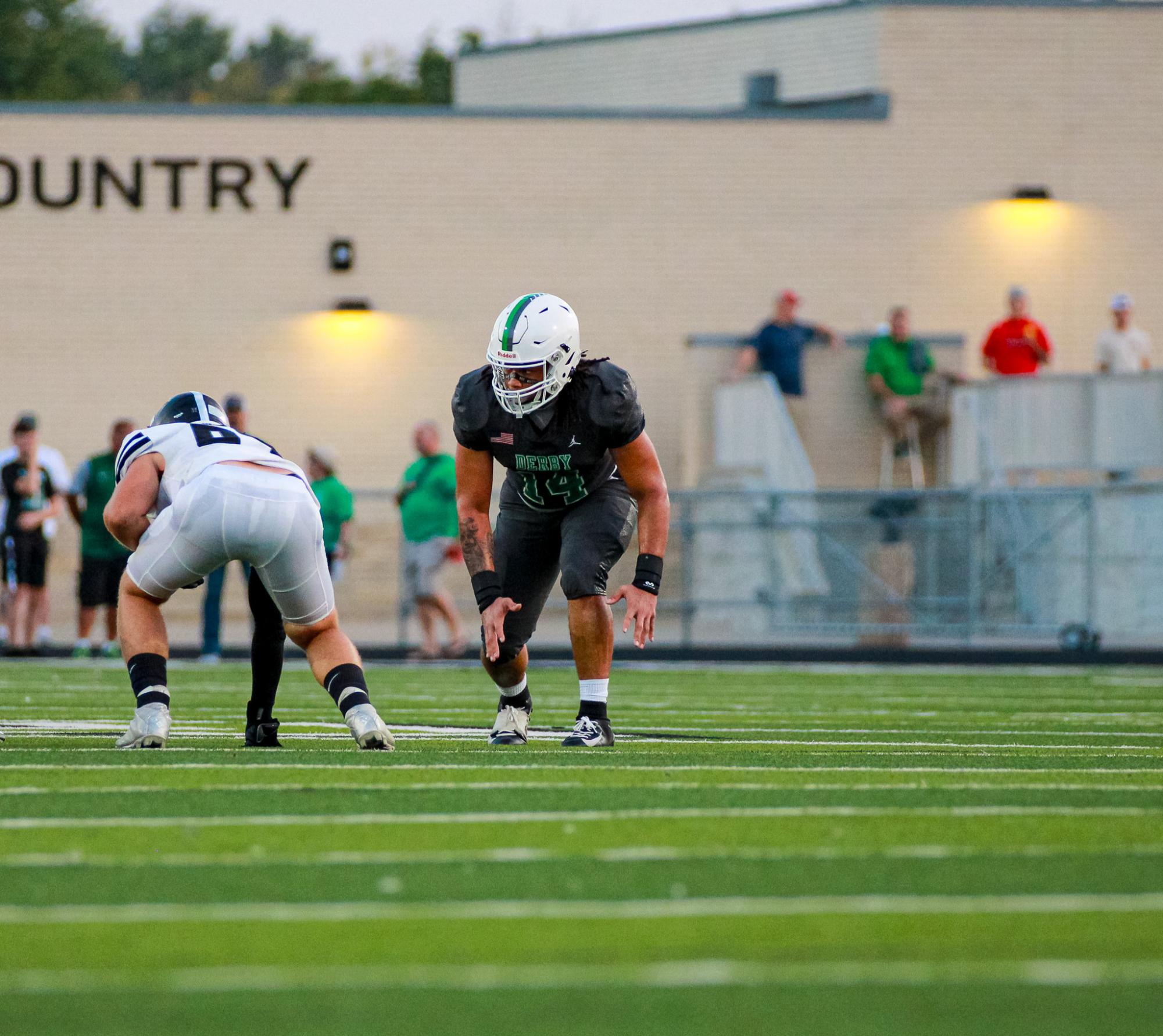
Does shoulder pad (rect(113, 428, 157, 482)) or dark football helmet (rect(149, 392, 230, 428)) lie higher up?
dark football helmet (rect(149, 392, 230, 428))

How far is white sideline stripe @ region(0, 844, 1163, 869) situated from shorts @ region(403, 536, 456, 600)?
→ 12.5 m

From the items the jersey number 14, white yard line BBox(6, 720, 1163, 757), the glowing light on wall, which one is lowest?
white yard line BBox(6, 720, 1163, 757)

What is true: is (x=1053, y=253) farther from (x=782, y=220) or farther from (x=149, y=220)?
(x=149, y=220)

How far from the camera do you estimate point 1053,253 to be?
26.3m

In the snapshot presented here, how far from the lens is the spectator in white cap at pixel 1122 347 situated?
70.6ft

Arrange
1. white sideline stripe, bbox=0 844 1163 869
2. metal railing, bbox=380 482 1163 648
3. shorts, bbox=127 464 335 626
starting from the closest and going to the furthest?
white sideline stripe, bbox=0 844 1163 869 → shorts, bbox=127 464 335 626 → metal railing, bbox=380 482 1163 648

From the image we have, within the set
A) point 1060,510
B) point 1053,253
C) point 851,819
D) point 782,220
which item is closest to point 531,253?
point 782,220

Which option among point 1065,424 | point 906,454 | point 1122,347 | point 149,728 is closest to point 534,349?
point 149,728

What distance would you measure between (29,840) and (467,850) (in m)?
1.22

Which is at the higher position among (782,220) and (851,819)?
(782,220)

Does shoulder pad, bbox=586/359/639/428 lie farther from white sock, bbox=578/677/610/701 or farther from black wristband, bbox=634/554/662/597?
white sock, bbox=578/677/610/701

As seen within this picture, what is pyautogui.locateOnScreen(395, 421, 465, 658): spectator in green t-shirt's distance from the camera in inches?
703

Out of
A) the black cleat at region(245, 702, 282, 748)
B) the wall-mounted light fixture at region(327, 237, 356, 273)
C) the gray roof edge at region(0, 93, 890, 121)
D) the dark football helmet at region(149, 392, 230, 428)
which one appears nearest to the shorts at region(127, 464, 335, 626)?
the dark football helmet at region(149, 392, 230, 428)

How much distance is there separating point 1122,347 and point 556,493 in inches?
567
